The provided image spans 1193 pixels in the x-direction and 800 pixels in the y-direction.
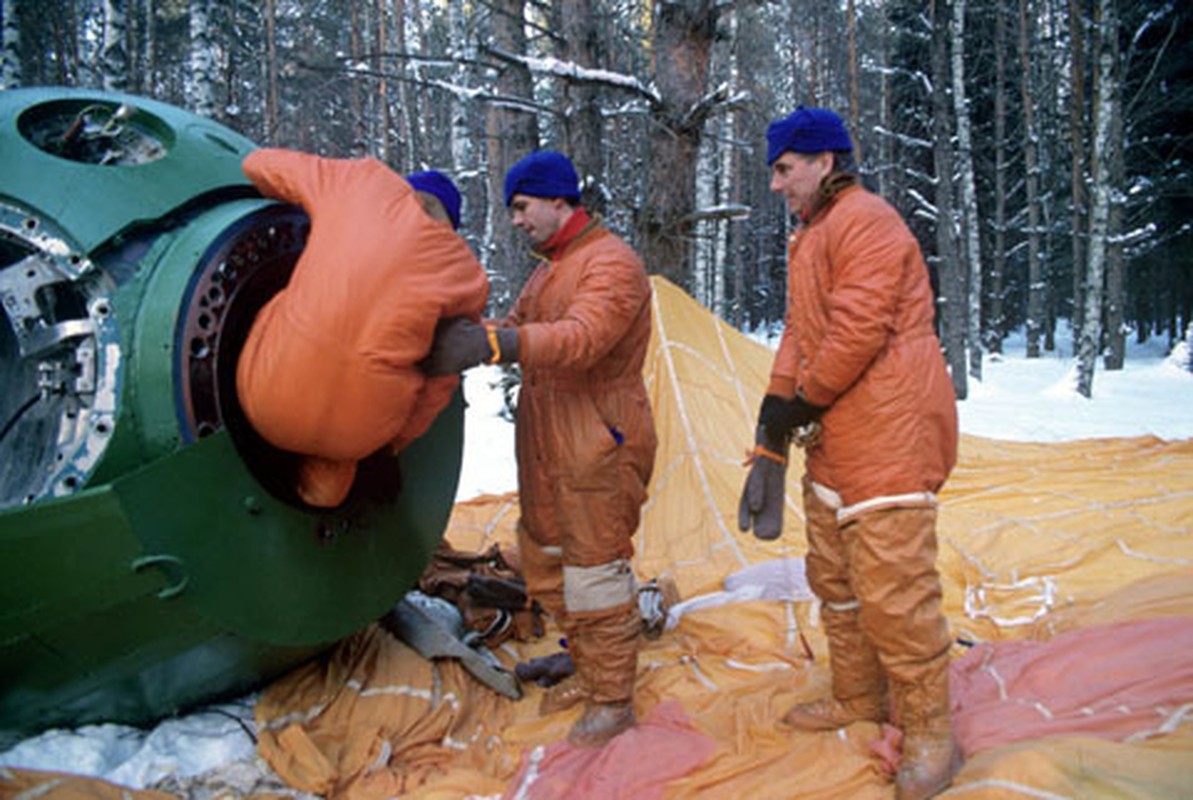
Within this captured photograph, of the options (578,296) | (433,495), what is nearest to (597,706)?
(433,495)

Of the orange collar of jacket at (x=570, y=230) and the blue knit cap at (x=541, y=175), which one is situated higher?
the blue knit cap at (x=541, y=175)

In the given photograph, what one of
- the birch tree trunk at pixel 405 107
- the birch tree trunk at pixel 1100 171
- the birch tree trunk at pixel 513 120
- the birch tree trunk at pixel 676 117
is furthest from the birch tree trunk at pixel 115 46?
the birch tree trunk at pixel 1100 171

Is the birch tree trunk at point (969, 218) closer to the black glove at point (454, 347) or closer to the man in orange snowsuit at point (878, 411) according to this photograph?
the man in orange snowsuit at point (878, 411)

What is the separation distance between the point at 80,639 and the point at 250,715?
0.73 meters

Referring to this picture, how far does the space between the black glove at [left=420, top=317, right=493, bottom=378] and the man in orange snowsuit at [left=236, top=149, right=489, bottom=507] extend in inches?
1.4

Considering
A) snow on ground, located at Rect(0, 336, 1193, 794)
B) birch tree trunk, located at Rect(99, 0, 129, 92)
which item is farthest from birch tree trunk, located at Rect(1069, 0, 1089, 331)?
birch tree trunk, located at Rect(99, 0, 129, 92)

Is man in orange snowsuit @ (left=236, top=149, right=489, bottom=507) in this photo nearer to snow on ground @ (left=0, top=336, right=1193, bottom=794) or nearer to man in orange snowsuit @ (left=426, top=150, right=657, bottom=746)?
man in orange snowsuit @ (left=426, top=150, right=657, bottom=746)

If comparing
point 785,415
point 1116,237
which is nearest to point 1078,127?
point 1116,237

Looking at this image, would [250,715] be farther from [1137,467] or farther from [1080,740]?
[1137,467]

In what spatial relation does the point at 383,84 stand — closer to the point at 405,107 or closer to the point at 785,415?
the point at 405,107

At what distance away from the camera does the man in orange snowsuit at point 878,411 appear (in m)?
2.26

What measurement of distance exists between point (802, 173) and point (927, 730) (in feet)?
5.29

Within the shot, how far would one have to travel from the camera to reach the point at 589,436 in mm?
2754

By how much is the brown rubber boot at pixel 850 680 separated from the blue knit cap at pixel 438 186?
1.82 m
